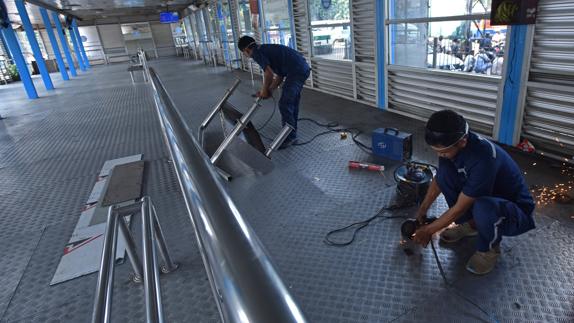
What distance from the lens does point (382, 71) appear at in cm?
542

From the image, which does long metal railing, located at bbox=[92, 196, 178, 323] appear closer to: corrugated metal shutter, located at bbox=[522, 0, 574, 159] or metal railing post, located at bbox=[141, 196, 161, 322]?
metal railing post, located at bbox=[141, 196, 161, 322]

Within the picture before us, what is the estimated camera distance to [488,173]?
1762mm

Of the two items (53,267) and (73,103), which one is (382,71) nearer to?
(53,267)

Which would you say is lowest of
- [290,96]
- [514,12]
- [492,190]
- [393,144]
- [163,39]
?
[393,144]

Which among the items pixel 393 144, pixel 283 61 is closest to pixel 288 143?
pixel 283 61

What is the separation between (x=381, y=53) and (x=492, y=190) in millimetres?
3897

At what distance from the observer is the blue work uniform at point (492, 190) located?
5.82 ft

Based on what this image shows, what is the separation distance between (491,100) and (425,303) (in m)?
2.88

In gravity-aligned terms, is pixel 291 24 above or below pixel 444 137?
above

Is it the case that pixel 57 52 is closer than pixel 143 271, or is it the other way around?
pixel 143 271

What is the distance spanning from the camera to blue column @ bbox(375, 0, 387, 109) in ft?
16.5

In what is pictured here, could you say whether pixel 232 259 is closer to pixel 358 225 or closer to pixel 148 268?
pixel 148 268

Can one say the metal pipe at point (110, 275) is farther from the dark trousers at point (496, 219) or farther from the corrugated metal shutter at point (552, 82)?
the corrugated metal shutter at point (552, 82)

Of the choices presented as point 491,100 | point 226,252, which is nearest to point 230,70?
point 491,100
